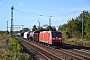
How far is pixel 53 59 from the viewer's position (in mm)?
20250

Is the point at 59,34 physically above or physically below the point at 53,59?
above

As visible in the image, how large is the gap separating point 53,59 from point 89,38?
26784mm

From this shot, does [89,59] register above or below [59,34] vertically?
below

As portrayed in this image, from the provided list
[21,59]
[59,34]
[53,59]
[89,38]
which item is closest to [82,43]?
[89,38]

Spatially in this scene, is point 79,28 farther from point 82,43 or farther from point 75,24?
point 82,43

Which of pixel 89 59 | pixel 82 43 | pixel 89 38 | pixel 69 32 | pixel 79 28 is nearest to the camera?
pixel 89 59

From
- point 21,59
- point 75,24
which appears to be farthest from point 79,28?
point 21,59

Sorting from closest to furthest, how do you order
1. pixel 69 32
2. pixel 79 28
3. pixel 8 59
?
pixel 8 59
pixel 79 28
pixel 69 32

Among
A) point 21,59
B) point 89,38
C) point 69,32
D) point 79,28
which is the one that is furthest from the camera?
point 69,32

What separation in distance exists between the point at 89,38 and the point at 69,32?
46.6 feet

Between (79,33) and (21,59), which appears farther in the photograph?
(79,33)

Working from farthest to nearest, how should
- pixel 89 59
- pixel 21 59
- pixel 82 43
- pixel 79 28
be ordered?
pixel 79 28
pixel 82 43
pixel 89 59
pixel 21 59

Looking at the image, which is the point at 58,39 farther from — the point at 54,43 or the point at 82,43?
the point at 82,43

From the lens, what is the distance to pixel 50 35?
112 ft
